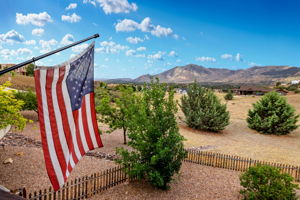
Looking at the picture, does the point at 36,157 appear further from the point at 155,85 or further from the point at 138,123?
the point at 155,85

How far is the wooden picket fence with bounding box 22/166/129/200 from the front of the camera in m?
9.48

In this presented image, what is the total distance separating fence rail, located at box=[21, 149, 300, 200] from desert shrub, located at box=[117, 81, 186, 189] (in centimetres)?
142

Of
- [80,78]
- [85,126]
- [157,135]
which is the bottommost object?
[157,135]

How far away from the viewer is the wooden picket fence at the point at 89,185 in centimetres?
948

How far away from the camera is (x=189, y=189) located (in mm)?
11609

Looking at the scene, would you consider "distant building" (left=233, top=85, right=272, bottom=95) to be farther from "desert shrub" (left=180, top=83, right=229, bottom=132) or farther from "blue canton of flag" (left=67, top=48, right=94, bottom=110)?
"blue canton of flag" (left=67, top=48, right=94, bottom=110)

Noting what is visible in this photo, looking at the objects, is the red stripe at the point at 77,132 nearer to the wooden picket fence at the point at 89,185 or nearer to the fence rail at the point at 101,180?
the fence rail at the point at 101,180

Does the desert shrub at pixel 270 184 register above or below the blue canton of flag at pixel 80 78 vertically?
below

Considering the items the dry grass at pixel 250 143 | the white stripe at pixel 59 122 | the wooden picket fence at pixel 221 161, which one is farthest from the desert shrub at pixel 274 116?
the white stripe at pixel 59 122

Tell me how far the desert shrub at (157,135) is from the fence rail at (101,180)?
1.42 m

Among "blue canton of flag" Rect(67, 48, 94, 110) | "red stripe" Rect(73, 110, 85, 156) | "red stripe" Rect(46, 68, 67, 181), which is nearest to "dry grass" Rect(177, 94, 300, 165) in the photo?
"red stripe" Rect(73, 110, 85, 156)

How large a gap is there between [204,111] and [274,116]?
8302 millimetres

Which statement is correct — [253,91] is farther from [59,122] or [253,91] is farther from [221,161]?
[59,122]

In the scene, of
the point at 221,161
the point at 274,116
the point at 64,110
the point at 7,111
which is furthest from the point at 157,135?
the point at 274,116
